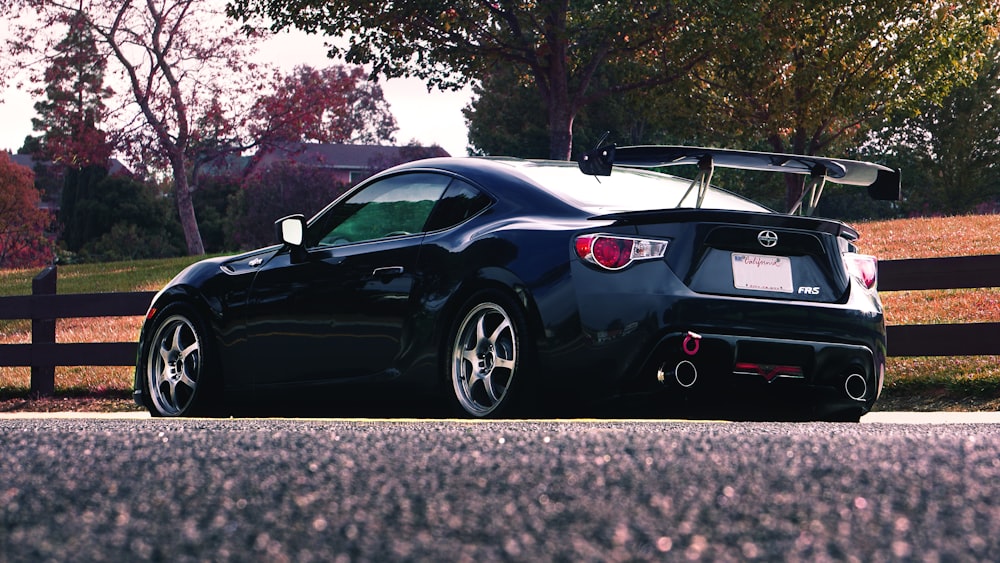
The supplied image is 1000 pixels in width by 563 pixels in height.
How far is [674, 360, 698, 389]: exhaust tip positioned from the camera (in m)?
5.80

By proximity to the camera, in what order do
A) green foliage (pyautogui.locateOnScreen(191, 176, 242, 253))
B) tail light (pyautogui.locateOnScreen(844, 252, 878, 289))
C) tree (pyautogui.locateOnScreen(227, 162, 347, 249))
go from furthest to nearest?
green foliage (pyautogui.locateOnScreen(191, 176, 242, 253))
tree (pyautogui.locateOnScreen(227, 162, 347, 249))
tail light (pyautogui.locateOnScreen(844, 252, 878, 289))

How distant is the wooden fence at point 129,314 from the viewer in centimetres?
993

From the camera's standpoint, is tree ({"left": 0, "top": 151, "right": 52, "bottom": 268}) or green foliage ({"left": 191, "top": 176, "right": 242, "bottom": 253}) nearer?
tree ({"left": 0, "top": 151, "right": 52, "bottom": 268})

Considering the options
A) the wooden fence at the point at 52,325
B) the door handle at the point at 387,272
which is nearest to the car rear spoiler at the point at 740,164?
the door handle at the point at 387,272

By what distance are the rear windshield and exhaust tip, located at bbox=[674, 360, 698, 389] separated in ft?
2.44

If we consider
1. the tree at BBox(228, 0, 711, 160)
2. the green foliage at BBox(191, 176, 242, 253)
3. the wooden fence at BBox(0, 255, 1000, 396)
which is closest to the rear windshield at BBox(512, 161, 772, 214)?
the wooden fence at BBox(0, 255, 1000, 396)

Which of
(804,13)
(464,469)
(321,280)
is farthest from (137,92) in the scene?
(464,469)

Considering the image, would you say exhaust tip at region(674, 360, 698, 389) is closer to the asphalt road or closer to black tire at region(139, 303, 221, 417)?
the asphalt road

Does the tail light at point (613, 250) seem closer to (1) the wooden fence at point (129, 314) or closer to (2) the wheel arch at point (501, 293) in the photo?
(2) the wheel arch at point (501, 293)

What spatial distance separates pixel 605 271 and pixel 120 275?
21.8 metres

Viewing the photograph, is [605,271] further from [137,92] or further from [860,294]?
[137,92]

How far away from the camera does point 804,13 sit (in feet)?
89.9

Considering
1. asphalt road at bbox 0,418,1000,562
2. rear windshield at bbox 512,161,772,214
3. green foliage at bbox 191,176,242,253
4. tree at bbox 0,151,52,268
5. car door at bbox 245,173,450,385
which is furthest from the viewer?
green foliage at bbox 191,176,242,253

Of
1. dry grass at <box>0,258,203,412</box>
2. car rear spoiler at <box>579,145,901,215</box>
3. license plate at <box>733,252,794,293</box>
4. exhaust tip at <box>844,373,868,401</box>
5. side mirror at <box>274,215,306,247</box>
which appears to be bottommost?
dry grass at <box>0,258,203,412</box>
